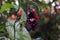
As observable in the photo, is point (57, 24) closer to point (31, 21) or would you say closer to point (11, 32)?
point (31, 21)

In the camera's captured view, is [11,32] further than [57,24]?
No

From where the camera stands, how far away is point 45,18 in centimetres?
116

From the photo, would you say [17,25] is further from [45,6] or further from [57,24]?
[45,6]

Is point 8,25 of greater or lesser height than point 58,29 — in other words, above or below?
above

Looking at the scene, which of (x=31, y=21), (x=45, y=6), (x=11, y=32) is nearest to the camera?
(x=11, y=32)

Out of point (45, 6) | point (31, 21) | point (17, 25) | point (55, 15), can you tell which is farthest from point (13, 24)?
point (45, 6)

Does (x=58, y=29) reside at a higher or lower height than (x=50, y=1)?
lower

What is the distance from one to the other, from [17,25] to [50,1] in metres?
0.66

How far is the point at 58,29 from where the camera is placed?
1.12 metres

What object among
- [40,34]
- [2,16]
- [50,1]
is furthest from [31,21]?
[50,1]

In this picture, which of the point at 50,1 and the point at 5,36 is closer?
the point at 5,36

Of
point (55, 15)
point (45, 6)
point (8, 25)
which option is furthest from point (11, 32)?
point (45, 6)

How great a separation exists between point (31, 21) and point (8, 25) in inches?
11.8

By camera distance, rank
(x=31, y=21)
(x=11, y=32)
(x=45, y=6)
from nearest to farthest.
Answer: (x=11, y=32) → (x=31, y=21) → (x=45, y=6)
